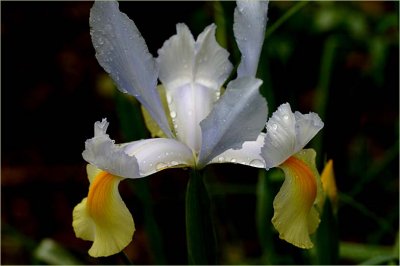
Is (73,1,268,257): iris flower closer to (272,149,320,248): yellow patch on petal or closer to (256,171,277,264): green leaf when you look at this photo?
(272,149,320,248): yellow patch on petal

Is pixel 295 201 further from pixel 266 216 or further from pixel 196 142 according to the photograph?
pixel 266 216

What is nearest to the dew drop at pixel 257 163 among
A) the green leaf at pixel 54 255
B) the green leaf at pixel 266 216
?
the green leaf at pixel 266 216

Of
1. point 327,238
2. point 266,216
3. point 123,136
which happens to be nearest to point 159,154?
point 327,238

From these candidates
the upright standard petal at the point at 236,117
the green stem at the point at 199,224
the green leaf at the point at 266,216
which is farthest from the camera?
the green leaf at the point at 266,216

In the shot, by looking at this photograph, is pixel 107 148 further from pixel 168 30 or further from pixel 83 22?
pixel 83 22

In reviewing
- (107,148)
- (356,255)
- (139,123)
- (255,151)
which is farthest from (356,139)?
(107,148)

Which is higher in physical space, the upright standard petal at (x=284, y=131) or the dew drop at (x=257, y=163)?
the upright standard petal at (x=284, y=131)

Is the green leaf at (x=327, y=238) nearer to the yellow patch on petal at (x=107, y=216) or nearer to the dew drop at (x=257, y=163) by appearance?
the dew drop at (x=257, y=163)

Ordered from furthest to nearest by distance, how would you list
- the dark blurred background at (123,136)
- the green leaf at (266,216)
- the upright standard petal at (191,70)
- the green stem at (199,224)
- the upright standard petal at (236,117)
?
the dark blurred background at (123,136)
the green leaf at (266,216)
the upright standard petal at (191,70)
the green stem at (199,224)
the upright standard petal at (236,117)
